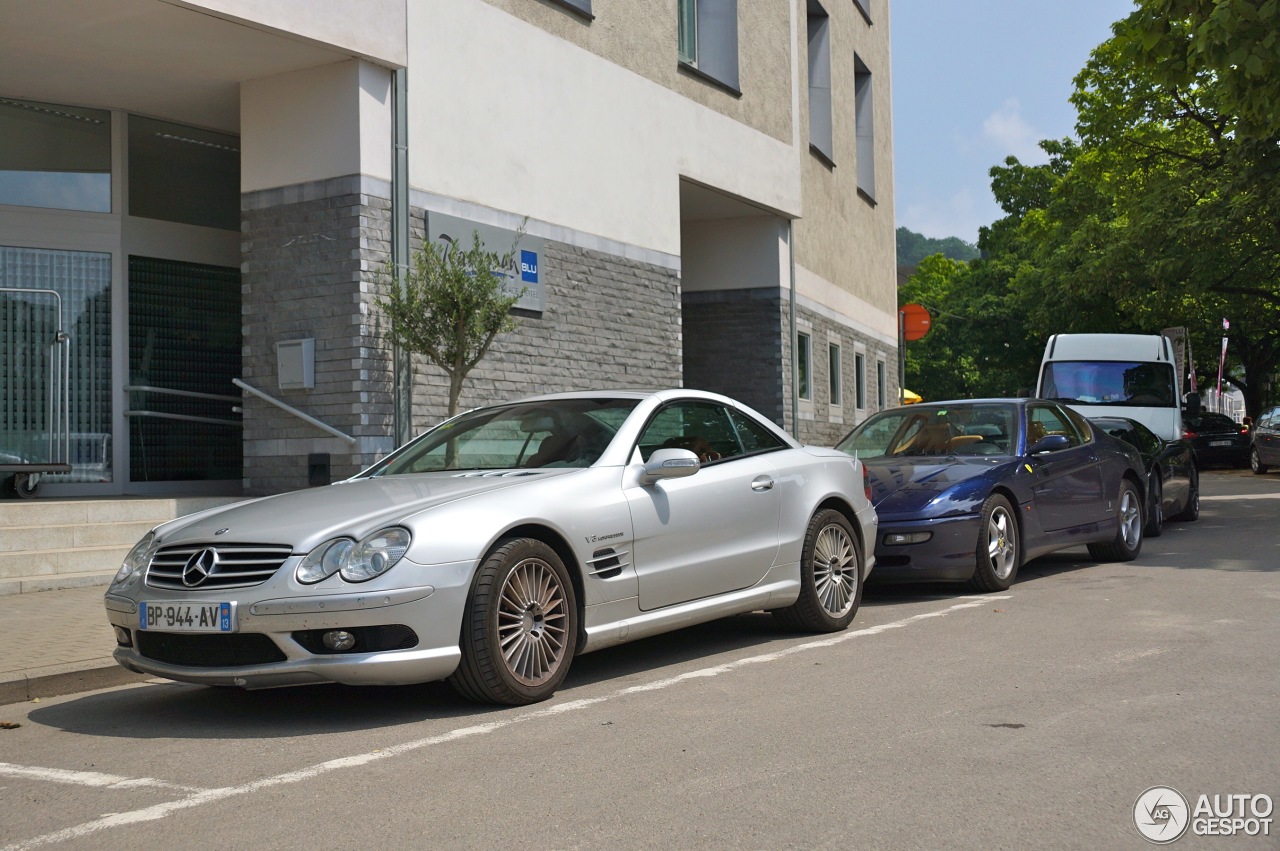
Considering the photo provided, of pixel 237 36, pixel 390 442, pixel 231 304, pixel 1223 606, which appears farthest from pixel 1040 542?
pixel 231 304

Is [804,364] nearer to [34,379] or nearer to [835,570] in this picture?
[34,379]

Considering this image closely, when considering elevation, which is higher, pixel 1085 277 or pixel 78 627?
pixel 1085 277

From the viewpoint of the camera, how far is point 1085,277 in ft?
103

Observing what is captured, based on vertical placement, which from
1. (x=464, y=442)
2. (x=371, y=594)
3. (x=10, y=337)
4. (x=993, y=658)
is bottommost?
(x=993, y=658)

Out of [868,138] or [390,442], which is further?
[868,138]

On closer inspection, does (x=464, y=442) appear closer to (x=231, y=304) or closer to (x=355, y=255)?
(x=355, y=255)

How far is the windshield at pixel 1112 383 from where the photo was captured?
67.6ft

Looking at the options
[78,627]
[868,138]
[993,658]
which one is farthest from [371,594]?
[868,138]

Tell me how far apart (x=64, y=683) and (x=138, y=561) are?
1.15 metres

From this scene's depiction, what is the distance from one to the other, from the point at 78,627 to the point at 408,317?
177 inches

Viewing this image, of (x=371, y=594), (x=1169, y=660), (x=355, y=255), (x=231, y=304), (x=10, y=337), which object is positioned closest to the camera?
(x=371, y=594)

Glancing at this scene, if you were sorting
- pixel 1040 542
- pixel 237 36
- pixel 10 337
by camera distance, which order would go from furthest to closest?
1. pixel 10 337
2. pixel 237 36
3. pixel 1040 542

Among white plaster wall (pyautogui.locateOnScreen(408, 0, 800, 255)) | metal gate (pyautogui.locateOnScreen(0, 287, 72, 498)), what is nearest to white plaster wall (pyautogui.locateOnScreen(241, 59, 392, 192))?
white plaster wall (pyautogui.locateOnScreen(408, 0, 800, 255))

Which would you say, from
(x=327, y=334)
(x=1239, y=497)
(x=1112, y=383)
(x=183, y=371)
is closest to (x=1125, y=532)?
(x=327, y=334)
